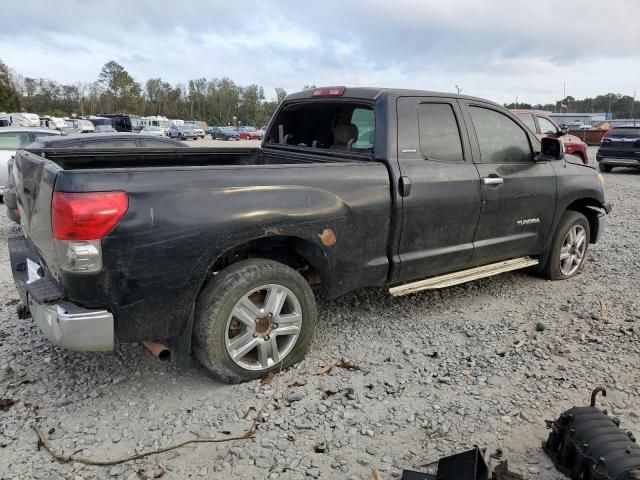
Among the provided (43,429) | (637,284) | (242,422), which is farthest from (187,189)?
(637,284)

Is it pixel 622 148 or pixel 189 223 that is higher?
pixel 622 148

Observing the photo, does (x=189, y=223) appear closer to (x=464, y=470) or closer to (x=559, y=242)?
(x=464, y=470)

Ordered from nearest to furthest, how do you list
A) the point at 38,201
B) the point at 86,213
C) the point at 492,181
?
1. the point at 86,213
2. the point at 38,201
3. the point at 492,181

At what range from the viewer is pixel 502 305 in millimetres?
4820

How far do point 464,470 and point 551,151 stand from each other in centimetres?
347

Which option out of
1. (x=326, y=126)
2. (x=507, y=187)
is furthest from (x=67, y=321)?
(x=507, y=187)

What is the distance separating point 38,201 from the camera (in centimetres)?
301

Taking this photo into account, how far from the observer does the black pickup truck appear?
2764 mm

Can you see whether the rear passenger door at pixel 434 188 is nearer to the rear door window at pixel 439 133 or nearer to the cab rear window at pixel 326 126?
the rear door window at pixel 439 133

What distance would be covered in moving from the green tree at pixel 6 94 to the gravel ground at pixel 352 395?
70.1m

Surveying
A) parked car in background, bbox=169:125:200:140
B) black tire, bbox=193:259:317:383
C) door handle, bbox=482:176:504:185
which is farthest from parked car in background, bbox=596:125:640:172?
parked car in background, bbox=169:125:200:140

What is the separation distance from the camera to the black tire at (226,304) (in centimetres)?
312

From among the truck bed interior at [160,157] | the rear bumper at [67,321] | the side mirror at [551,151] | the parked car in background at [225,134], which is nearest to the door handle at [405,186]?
the truck bed interior at [160,157]

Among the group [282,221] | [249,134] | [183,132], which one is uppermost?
[249,134]
